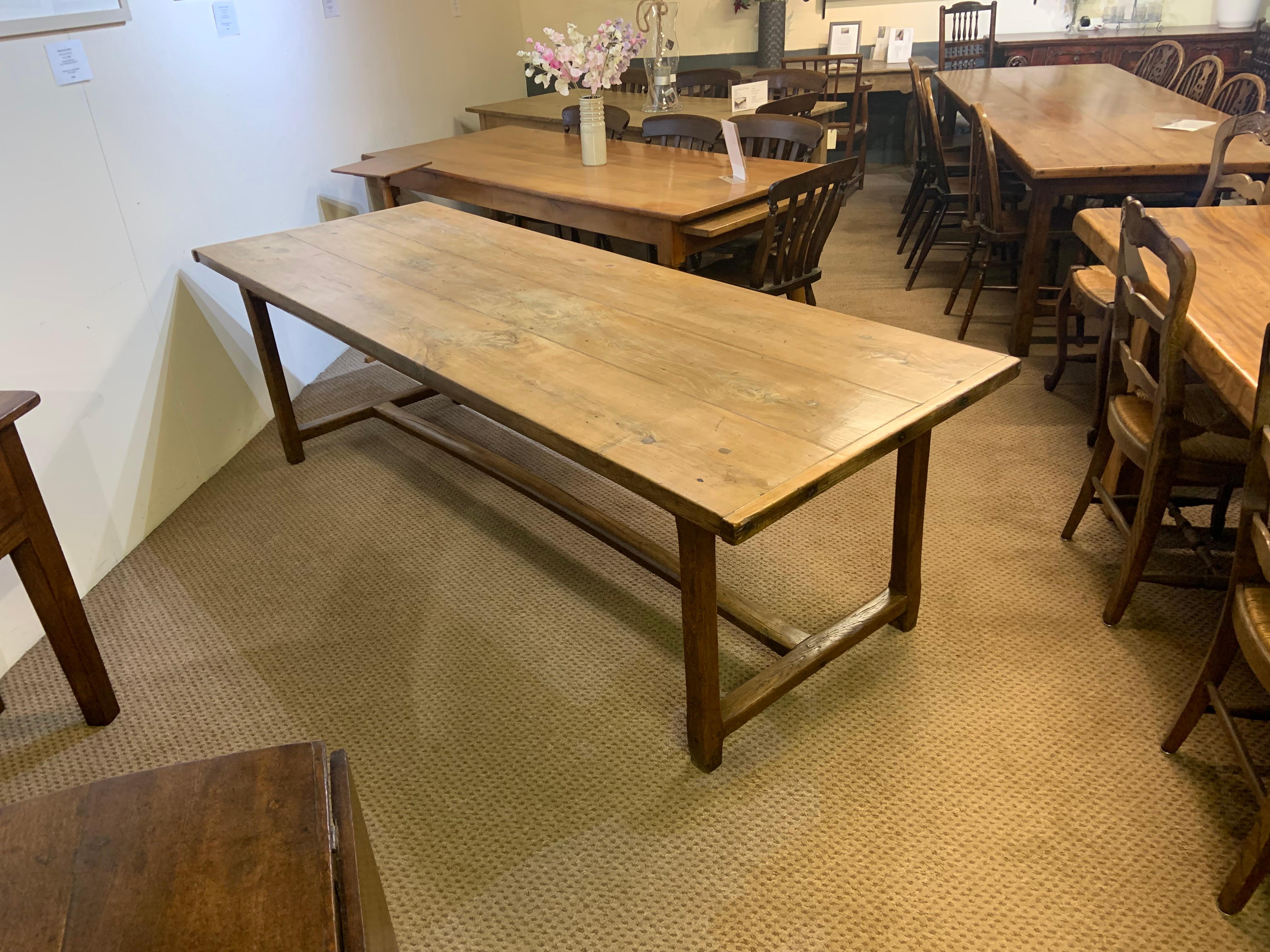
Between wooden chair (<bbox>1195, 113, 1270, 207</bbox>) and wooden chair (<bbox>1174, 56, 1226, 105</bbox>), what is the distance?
1556 millimetres

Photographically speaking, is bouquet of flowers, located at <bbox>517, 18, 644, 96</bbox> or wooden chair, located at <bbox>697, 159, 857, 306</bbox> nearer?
wooden chair, located at <bbox>697, 159, 857, 306</bbox>

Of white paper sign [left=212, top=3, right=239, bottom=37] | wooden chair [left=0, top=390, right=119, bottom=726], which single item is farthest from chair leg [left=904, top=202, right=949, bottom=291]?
wooden chair [left=0, top=390, right=119, bottom=726]

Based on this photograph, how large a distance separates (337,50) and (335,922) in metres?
3.87

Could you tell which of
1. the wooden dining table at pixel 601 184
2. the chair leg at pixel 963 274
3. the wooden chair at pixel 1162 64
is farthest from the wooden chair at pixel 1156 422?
the wooden chair at pixel 1162 64

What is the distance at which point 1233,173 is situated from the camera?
112 inches

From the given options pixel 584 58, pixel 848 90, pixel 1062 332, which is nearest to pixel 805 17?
pixel 848 90

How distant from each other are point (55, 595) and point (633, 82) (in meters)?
4.69

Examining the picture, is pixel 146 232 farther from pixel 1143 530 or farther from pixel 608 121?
pixel 1143 530

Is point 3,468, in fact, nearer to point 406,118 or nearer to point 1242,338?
point 1242,338

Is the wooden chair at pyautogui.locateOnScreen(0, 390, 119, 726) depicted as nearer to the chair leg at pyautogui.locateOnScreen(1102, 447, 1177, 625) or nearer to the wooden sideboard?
the chair leg at pyautogui.locateOnScreen(1102, 447, 1177, 625)

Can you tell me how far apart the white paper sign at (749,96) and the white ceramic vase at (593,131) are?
724mm

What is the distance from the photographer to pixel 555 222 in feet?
10.7

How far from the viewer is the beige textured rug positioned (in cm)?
150

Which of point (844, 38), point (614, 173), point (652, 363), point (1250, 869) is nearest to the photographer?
point (1250, 869)
